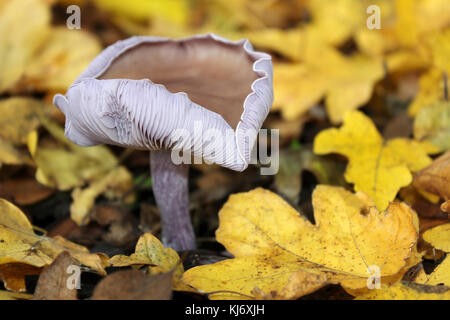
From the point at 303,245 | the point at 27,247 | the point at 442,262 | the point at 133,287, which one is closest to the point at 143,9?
the point at 27,247

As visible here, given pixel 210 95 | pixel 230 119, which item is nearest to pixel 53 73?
pixel 210 95

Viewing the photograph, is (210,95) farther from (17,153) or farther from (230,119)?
(17,153)

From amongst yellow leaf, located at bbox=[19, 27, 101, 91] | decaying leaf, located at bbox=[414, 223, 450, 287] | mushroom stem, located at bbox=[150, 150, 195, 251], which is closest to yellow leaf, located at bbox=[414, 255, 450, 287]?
decaying leaf, located at bbox=[414, 223, 450, 287]

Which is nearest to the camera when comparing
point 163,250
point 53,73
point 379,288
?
point 379,288

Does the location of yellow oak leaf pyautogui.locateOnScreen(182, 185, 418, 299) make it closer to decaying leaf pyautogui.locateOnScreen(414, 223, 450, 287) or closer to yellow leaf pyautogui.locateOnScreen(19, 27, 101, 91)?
decaying leaf pyautogui.locateOnScreen(414, 223, 450, 287)
